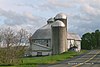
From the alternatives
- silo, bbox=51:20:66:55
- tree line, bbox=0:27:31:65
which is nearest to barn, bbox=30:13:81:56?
silo, bbox=51:20:66:55

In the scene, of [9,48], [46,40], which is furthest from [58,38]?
[9,48]

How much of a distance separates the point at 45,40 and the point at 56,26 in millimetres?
13684

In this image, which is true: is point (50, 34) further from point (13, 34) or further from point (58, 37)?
point (13, 34)

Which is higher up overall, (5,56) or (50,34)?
(50,34)

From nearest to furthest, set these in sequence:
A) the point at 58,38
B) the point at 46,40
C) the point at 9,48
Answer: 1. the point at 9,48
2. the point at 58,38
3. the point at 46,40

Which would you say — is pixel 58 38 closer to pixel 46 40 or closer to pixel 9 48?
pixel 46 40

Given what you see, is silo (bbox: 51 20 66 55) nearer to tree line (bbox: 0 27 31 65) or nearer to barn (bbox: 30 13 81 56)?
barn (bbox: 30 13 81 56)

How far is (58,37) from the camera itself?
117 metres

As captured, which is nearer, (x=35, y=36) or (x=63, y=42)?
(x=63, y=42)

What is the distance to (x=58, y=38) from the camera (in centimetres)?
11725

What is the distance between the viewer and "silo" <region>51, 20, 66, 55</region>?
11656 cm

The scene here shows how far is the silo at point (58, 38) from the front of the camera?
116562 millimetres

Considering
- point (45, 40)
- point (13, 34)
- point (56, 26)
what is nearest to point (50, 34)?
point (45, 40)

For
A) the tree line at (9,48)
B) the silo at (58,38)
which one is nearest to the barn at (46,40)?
the silo at (58,38)
